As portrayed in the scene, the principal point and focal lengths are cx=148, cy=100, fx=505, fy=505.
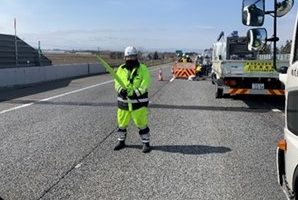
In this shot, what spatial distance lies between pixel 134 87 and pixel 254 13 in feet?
13.0

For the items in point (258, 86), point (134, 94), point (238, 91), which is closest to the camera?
point (134, 94)

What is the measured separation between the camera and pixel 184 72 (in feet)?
110

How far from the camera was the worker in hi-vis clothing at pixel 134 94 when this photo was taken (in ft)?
27.2

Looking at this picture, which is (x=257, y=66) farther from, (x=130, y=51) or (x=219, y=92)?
(x=130, y=51)

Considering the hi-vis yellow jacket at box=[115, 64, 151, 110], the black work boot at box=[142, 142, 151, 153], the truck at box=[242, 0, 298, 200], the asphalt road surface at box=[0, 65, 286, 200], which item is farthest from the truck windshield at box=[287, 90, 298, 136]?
the hi-vis yellow jacket at box=[115, 64, 151, 110]

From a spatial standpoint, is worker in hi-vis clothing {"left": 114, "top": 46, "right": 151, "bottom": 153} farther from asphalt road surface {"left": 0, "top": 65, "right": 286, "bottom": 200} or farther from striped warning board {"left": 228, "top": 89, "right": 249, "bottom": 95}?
striped warning board {"left": 228, "top": 89, "right": 249, "bottom": 95}

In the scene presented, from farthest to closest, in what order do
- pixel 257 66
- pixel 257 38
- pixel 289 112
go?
pixel 257 66 → pixel 257 38 → pixel 289 112

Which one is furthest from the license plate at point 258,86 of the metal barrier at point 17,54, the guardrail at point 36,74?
the metal barrier at point 17,54

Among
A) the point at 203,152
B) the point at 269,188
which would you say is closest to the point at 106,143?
the point at 203,152

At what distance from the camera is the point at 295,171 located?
12.6 ft

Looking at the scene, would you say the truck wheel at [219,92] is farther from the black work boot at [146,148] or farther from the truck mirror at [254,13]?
the truck mirror at [254,13]

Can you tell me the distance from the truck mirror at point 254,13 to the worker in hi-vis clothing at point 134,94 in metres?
3.83

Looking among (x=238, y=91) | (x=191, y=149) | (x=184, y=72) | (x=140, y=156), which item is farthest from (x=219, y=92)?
(x=184, y=72)

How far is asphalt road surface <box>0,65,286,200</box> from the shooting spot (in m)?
5.98
